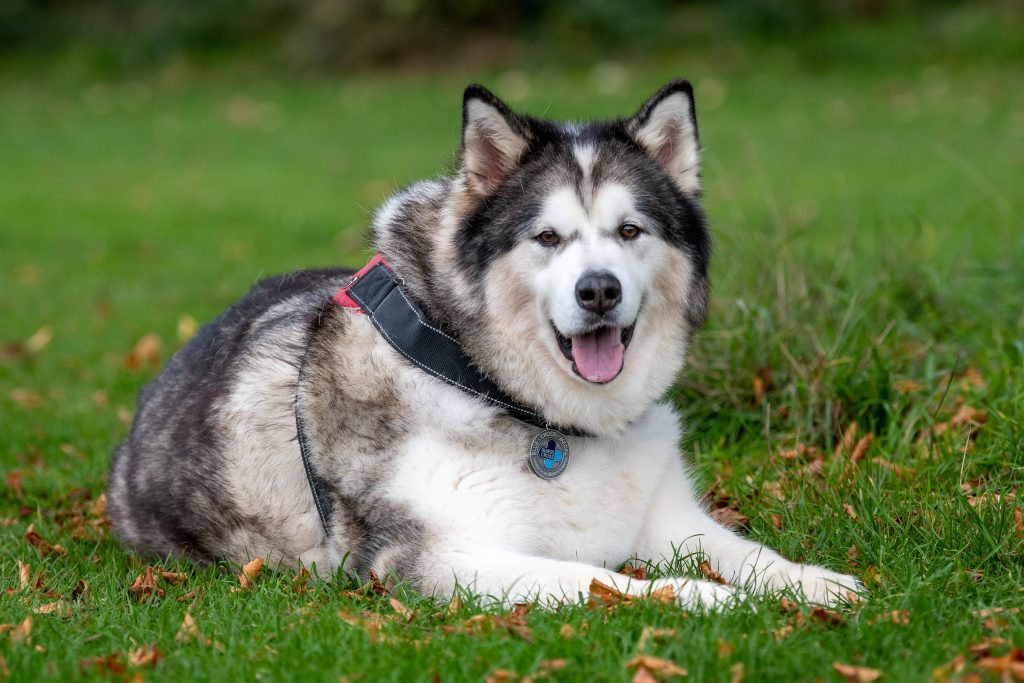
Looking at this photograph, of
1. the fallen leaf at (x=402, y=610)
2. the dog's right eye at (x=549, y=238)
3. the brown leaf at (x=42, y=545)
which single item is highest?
the dog's right eye at (x=549, y=238)

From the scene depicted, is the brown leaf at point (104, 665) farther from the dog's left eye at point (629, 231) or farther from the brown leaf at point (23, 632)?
the dog's left eye at point (629, 231)

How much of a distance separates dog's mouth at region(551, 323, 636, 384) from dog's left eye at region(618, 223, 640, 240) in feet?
1.01

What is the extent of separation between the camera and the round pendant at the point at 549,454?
3.96m

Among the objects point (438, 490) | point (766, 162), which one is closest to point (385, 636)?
point (438, 490)

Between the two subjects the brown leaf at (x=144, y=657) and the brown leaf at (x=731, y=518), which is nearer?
the brown leaf at (x=144, y=657)

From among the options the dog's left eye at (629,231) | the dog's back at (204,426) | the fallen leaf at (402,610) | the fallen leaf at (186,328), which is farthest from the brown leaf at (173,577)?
the fallen leaf at (186,328)

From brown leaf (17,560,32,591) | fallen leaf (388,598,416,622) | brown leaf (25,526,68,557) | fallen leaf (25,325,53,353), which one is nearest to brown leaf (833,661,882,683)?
fallen leaf (388,598,416,622)

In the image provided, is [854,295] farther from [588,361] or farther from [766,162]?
[766,162]

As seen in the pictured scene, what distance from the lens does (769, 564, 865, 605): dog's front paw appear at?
376 cm

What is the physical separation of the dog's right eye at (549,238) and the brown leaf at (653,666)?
1.36 metres

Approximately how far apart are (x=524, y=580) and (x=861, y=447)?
2.02 metres

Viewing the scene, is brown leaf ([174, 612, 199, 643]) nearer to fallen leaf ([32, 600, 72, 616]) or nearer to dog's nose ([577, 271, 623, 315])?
fallen leaf ([32, 600, 72, 616])

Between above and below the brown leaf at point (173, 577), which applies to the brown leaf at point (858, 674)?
above

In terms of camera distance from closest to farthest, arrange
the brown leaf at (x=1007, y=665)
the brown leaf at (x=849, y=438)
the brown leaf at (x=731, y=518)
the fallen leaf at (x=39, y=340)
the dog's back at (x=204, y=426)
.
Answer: the brown leaf at (x=1007, y=665), the dog's back at (x=204, y=426), the brown leaf at (x=731, y=518), the brown leaf at (x=849, y=438), the fallen leaf at (x=39, y=340)
